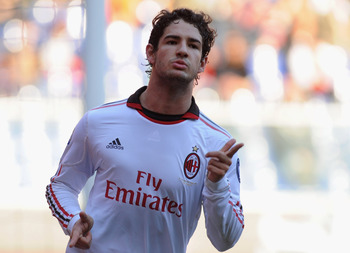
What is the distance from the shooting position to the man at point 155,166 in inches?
112

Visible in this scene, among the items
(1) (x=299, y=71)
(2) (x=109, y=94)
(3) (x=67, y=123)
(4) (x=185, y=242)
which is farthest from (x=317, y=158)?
(4) (x=185, y=242)

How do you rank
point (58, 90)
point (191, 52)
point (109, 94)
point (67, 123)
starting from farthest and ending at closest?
point (109, 94) → point (67, 123) → point (58, 90) → point (191, 52)

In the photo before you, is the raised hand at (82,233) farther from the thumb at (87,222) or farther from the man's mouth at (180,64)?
the man's mouth at (180,64)

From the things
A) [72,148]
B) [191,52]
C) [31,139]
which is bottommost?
[31,139]

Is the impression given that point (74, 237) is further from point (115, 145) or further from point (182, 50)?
point (182, 50)

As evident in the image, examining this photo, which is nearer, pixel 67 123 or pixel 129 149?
pixel 129 149

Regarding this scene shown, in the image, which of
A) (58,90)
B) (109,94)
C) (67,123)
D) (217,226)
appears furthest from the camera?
(109,94)

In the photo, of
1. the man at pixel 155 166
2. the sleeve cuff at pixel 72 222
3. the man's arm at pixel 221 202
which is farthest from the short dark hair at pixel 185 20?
the sleeve cuff at pixel 72 222

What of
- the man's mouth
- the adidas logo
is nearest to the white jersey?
the adidas logo

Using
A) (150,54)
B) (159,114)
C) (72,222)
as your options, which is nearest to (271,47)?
(150,54)

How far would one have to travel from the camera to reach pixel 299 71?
8031 mm

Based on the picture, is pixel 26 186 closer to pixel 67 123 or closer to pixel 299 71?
pixel 67 123

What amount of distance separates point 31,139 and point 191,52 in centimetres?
400

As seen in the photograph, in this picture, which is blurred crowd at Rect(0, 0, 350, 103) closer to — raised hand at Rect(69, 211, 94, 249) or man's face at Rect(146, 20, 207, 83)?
man's face at Rect(146, 20, 207, 83)
